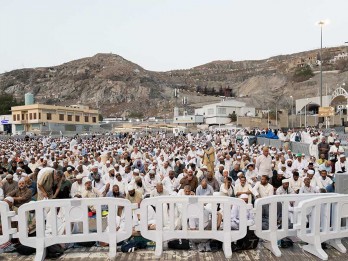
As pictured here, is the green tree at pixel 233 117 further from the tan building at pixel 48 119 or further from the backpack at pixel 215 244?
the backpack at pixel 215 244

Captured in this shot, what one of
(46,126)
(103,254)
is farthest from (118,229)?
(46,126)

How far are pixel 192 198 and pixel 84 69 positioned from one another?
554 ft

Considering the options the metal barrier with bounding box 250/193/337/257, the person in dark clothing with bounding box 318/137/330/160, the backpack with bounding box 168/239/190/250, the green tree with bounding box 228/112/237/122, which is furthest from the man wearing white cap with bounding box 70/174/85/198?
the green tree with bounding box 228/112/237/122

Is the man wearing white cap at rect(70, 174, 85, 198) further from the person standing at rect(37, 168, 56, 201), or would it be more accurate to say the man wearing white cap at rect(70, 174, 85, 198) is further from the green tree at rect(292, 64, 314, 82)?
the green tree at rect(292, 64, 314, 82)

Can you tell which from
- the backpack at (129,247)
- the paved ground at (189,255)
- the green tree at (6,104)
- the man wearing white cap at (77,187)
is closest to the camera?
the paved ground at (189,255)

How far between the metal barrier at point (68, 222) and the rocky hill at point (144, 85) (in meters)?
93.5

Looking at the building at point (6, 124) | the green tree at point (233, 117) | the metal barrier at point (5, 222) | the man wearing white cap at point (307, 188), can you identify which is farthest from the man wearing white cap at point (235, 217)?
the building at point (6, 124)

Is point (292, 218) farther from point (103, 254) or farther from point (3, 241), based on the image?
point (3, 241)

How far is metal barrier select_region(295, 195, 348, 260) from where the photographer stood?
4.75 m

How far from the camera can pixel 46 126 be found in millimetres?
59031

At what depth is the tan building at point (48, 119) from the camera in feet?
196

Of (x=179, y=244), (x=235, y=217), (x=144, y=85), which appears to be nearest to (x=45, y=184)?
(x=179, y=244)

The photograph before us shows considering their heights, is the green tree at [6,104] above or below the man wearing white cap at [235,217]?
above

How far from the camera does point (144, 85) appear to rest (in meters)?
140
